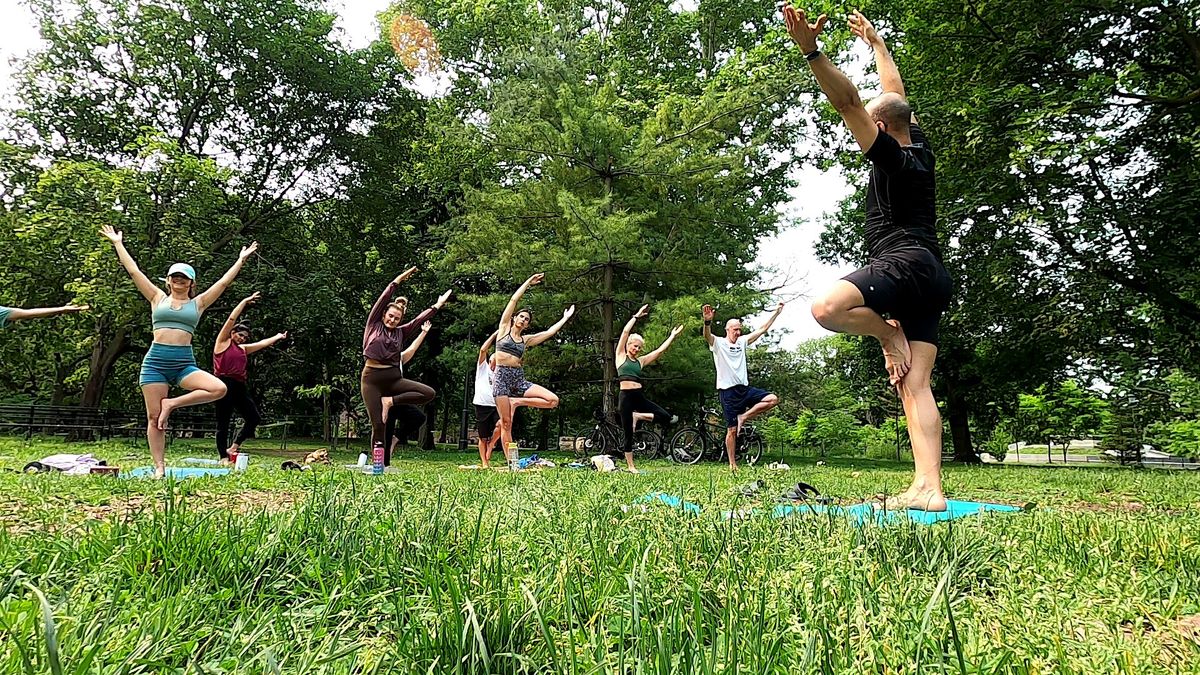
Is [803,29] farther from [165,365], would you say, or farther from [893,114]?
[165,365]

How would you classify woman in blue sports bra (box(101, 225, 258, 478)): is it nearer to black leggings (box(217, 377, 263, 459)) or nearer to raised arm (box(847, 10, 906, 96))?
black leggings (box(217, 377, 263, 459))

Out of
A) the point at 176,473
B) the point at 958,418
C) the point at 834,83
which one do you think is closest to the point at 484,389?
the point at 176,473

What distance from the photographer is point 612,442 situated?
1305 cm

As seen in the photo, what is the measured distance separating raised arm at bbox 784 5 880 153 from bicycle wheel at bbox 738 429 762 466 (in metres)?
9.32

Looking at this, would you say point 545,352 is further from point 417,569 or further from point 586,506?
point 417,569

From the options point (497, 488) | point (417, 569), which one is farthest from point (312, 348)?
point (417, 569)

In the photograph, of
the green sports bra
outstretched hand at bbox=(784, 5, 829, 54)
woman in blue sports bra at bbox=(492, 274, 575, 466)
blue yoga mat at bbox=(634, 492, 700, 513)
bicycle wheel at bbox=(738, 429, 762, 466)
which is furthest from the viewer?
bicycle wheel at bbox=(738, 429, 762, 466)

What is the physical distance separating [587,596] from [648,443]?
1305 centimetres

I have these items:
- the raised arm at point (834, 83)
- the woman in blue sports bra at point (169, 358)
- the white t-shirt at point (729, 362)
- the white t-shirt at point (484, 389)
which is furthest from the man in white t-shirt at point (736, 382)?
the woman in blue sports bra at point (169, 358)

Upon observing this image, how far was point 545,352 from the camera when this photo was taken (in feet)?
49.3

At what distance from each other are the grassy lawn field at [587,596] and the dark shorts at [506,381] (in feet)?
18.0

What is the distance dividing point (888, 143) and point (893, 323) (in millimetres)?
1015

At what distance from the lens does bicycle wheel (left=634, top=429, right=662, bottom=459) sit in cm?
1427

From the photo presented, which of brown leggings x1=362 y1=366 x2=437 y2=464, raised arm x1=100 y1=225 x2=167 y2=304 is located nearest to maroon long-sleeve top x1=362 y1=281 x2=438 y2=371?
brown leggings x1=362 y1=366 x2=437 y2=464
